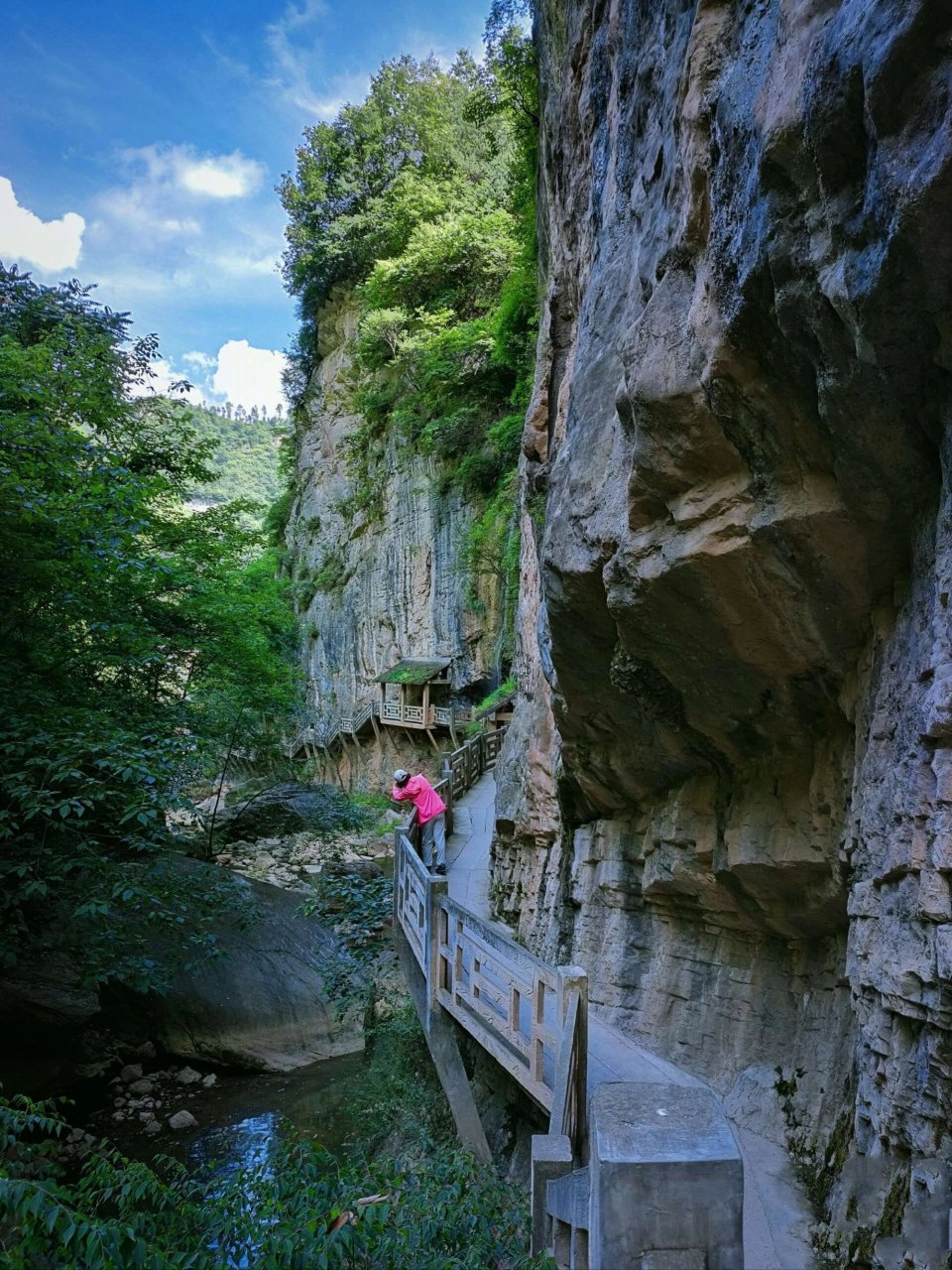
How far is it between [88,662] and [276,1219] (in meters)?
6.91

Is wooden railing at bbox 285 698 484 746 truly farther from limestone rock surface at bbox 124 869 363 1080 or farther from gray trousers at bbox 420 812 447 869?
gray trousers at bbox 420 812 447 869

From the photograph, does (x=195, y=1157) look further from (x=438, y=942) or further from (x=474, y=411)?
(x=474, y=411)

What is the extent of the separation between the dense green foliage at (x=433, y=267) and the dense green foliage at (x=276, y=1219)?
15.9 meters

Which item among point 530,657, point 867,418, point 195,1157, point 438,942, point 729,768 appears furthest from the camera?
point 530,657

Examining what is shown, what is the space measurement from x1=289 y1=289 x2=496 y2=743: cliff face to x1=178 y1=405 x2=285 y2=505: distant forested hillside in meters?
31.7

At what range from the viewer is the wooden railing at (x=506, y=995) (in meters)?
3.82

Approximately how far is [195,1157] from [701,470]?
28.1 feet

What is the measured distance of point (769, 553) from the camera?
3.71 metres

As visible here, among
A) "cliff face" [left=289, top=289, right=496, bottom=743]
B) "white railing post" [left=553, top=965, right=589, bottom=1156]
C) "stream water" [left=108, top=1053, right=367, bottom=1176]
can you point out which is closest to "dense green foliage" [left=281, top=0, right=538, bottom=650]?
"cliff face" [left=289, top=289, right=496, bottom=743]

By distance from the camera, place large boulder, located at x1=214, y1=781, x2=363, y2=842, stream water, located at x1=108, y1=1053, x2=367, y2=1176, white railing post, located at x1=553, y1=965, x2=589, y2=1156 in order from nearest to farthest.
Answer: white railing post, located at x1=553, y1=965, x2=589, y2=1156 < stream water, located at x1=108, y1=1053, x2=367, y2=1176 < large boulder, located at x1=214, y1=781, x2=363, y2=842

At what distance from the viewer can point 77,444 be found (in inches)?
328

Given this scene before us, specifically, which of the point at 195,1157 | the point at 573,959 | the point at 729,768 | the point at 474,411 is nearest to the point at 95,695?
the point at 195,1157

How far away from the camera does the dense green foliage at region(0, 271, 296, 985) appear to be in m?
6.92

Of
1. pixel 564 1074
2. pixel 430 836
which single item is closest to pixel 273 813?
pixel 430 836
